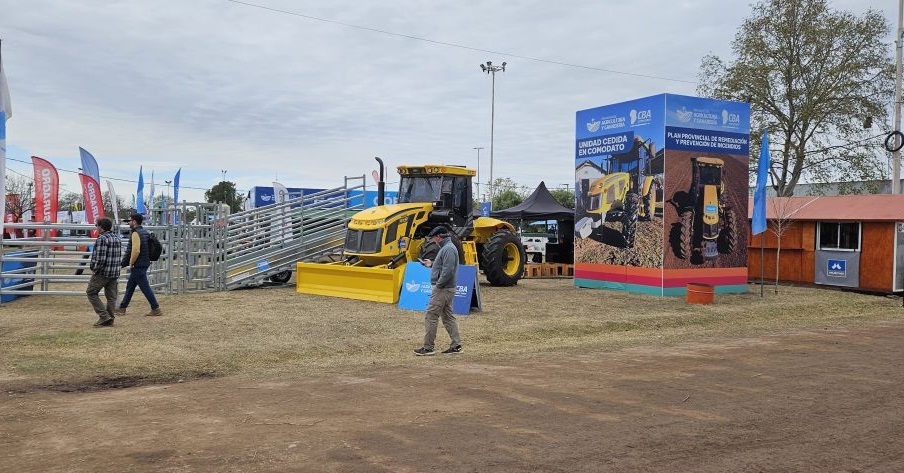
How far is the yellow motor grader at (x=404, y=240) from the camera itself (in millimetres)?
15383

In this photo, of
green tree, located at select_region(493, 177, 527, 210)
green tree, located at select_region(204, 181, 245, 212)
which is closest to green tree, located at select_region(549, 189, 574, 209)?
green tree, located at select_region(493, 177, 527, 210)

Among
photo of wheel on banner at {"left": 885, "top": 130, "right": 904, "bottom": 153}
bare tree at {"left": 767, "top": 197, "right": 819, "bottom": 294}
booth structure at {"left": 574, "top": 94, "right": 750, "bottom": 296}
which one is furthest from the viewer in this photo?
photo of wheel on banner at {"left": 885, "top": 130, "right": 904, "bottom": 153}

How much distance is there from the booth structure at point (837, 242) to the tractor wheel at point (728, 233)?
0.77 meters

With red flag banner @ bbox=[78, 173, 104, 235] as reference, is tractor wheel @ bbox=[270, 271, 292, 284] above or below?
below

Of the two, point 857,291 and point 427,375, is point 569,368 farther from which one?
point 857,291

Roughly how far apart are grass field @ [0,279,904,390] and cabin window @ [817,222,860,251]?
251cm

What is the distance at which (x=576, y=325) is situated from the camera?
12875mm

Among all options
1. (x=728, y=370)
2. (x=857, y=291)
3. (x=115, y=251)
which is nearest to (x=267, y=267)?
(x=115, y=251)

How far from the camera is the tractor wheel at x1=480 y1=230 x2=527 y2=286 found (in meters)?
18.0

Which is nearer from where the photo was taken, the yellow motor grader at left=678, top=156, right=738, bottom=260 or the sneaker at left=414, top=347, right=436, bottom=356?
the sneaker at left=414, top=347, right=436, bottom=356

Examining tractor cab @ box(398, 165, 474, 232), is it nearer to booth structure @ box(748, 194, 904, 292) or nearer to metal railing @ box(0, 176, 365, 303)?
metal railing @ box(0, 176, 365, 303)

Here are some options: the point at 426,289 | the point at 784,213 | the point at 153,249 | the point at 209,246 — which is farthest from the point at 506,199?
the point at 153,249

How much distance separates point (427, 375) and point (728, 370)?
3.68 meters

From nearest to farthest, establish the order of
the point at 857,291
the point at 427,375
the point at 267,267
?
the point at 427,375, the point at 267,267, the point at 857,291
